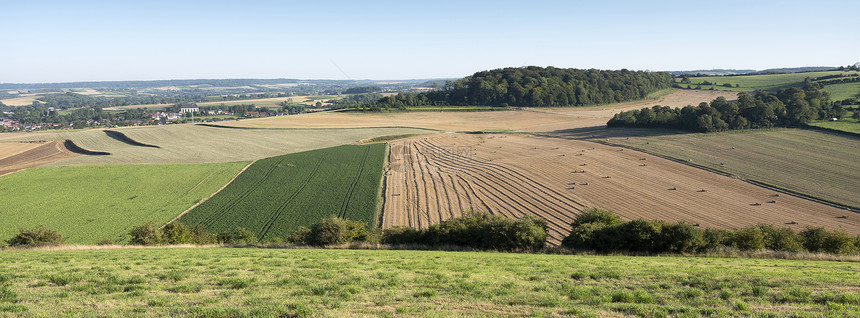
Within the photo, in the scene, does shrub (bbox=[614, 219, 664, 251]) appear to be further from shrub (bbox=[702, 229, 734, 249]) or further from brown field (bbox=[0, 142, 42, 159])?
brown field (bbox=[0, 142, 42, 159])

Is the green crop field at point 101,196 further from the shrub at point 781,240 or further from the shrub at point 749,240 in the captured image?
the shrub at point 781,240

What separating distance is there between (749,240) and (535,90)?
122582 mm

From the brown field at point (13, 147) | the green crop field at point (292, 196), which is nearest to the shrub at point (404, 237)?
the green crop field at point (292, 196)

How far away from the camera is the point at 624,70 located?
561ft

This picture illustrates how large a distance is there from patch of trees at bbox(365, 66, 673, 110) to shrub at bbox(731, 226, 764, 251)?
120197 millimetres

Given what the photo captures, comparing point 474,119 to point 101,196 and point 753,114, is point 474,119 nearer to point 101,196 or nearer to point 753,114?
point 753,114

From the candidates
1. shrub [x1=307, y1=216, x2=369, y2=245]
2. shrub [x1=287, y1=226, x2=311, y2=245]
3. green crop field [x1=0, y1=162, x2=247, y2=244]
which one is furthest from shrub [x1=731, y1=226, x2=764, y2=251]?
green crop field [x1=0, y1=162, x2=247, y2=244]

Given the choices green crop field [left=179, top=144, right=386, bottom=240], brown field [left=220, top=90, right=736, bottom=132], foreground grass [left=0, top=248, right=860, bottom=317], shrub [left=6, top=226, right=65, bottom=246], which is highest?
brown field [left=220, top=90, right=736, bottom=132]

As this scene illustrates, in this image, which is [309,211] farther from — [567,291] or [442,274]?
[567,291]

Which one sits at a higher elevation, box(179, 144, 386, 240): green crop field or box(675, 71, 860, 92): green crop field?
box(675, 71, 860, 92): green crop field

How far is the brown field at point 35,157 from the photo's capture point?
207 feet

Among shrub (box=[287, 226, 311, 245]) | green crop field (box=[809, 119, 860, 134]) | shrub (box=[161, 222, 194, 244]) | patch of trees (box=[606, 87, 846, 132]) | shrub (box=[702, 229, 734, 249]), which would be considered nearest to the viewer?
shrub (box=[702, 229, 734, 249])

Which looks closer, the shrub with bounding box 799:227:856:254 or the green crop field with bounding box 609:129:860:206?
the shrub with bounding box 799:227:856:254

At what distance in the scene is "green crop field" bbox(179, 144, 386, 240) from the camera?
37.9 meters
